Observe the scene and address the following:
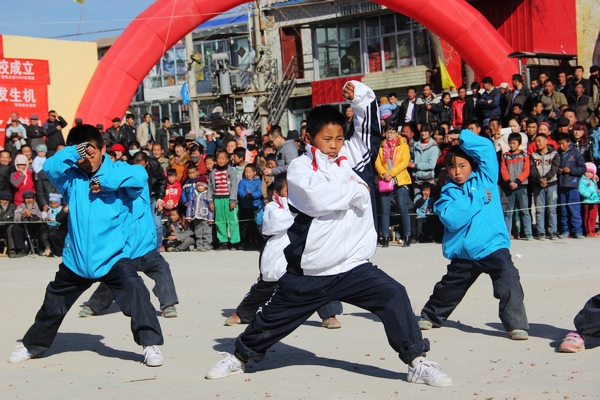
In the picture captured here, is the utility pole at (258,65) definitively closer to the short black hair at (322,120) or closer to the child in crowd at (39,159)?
the child in crowd at (39,159)

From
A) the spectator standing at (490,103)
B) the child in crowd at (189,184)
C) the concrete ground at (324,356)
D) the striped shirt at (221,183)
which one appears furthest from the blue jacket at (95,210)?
the spectator standing at (490,103)

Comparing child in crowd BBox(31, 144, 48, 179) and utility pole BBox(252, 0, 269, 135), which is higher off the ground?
utility pole BBox(252, 0, 269, 135)

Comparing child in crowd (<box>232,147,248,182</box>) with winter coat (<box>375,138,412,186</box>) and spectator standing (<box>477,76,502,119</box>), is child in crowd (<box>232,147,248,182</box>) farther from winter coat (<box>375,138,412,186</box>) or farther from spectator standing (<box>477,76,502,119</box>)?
spectator standing (<box>477,76,502,119</box>)

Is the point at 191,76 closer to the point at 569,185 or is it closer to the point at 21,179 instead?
the point at 21,179

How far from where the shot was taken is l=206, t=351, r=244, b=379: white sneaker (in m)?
5.32

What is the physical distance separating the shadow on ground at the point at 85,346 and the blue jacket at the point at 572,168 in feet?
27.9

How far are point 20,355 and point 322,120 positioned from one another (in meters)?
2.92

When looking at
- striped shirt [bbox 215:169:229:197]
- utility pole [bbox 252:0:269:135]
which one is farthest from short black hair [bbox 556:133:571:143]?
utility pole [bbox 252:0:269:135]

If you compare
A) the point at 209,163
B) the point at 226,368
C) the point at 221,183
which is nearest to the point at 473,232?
the point at 226,368

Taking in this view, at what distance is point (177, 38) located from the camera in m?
18.2

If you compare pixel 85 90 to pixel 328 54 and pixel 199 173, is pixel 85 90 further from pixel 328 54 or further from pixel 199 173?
pixel 328 54

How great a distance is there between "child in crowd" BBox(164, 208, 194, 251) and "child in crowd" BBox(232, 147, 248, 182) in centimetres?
138

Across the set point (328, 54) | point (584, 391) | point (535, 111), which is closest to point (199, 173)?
point (535, 111)

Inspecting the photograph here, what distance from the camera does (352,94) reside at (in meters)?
5.45
